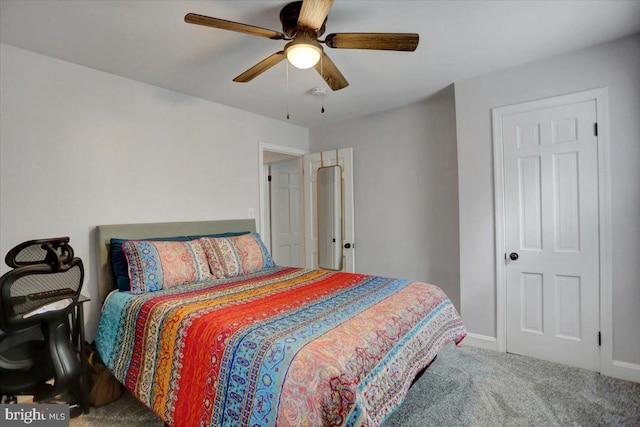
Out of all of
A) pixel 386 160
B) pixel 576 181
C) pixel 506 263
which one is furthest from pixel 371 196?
pixel 576 181

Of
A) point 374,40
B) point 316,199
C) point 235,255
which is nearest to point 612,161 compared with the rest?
point 374,40

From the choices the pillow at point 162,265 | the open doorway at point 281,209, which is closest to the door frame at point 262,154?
the open doorway at point 281,209

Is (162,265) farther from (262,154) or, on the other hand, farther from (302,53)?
(262,154)

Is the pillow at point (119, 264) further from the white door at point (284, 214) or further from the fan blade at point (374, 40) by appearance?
the white door at point (284, 214)

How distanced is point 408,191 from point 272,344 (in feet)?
9.03

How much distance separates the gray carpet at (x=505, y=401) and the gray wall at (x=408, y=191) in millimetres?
1017

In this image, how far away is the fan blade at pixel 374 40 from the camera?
65.3 inches

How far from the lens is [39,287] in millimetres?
1562

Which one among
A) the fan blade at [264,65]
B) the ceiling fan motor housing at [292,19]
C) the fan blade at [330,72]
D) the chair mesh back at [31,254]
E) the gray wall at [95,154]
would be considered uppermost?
the ceiling fan motor housing at [292,19]

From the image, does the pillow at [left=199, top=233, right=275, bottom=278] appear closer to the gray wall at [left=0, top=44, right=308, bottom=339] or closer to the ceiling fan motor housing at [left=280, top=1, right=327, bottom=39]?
the gray wall at [left=0, top=44, right=308, bottom=339]

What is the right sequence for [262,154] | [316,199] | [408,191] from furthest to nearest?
[316,199], [262,154], [408,191]

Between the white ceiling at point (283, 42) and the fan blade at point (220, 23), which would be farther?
the white ceiling at point (283, 42)

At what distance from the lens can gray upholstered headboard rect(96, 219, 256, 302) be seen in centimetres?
246

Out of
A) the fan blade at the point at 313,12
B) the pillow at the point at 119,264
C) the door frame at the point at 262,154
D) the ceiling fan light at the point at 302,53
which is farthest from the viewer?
the door frame at the point at 262,154
